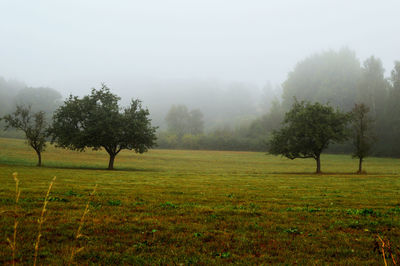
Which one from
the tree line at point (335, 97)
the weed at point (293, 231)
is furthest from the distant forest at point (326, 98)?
the weed at point (293, 231)

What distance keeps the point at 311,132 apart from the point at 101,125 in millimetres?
40296

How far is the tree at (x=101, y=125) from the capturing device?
54406 mm

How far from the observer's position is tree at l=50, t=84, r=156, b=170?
2142 inches

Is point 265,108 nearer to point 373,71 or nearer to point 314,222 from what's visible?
point 373,71

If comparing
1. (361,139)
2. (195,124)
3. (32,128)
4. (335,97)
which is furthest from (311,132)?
(195,124)

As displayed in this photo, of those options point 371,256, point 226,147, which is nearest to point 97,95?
point 371,256

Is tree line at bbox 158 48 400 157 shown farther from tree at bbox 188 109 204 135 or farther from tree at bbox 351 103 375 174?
tree at bbox 351 103 375 174

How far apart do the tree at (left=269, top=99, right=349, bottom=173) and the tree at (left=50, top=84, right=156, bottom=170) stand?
2746 cm

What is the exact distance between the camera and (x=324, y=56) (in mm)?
147500

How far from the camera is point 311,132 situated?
51812mm

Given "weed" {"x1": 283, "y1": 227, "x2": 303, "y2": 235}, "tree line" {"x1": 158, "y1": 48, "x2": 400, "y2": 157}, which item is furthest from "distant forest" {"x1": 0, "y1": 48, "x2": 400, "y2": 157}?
"weed" {"x1": 283, "y1": 227, "x2": 303, "y2": 235}

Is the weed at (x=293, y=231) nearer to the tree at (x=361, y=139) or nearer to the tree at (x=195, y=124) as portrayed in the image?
the tree at (x=361, y=139)

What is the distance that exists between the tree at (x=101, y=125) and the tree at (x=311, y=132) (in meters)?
27.5

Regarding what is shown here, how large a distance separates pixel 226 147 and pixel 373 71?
228 feet
